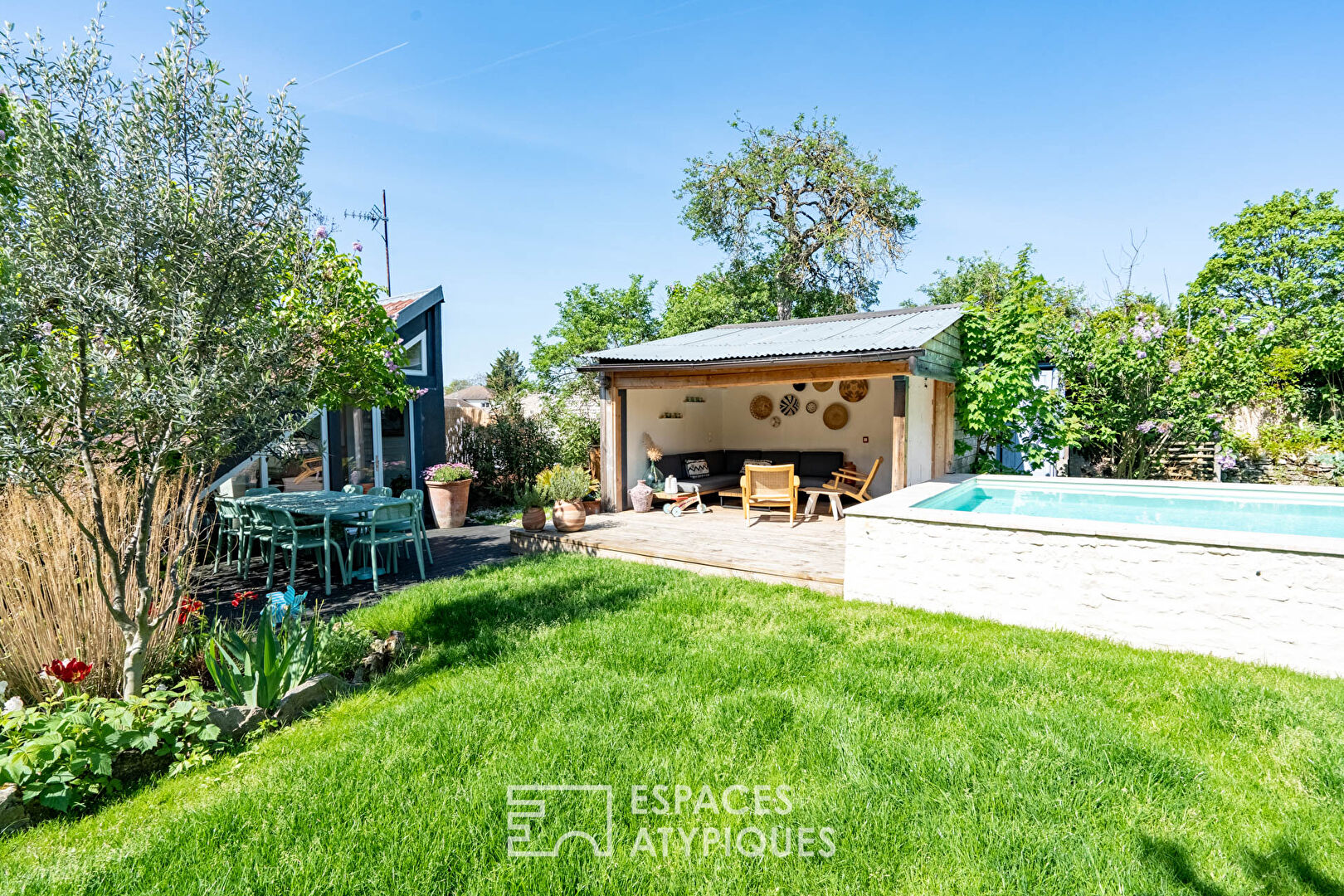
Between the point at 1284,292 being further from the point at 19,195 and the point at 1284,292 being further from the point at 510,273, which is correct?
the point at 19,195

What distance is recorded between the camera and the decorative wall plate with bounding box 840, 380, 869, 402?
41.0ft

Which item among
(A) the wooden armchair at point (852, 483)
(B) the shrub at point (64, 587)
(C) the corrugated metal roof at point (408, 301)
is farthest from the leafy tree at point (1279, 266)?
(B) the shrub at point (64, 587)

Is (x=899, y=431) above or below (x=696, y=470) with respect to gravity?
above

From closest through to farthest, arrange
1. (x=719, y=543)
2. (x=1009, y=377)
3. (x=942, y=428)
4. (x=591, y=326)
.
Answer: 1. (x=719, y=543)
2. (x=1009, y=377)
3. (x=942, y=428)
4. (x=591, y=326)

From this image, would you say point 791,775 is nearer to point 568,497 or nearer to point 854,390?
point 568,497

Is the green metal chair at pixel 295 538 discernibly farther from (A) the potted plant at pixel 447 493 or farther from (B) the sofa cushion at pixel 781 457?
(B) the sofa cushion at pixel 781 457

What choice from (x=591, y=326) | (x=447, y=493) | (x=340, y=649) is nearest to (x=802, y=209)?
(x=591, y=326)

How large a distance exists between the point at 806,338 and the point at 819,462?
316 cm

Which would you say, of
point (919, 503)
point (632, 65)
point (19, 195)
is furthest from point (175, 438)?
point (632, 65)

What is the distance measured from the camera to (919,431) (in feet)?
32.7

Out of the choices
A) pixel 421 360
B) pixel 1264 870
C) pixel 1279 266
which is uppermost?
pixel 1279 266

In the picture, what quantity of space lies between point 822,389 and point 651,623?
30.2ft

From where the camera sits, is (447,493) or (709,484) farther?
(709,484)

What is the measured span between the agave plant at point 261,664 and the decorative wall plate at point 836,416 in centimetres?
1095
